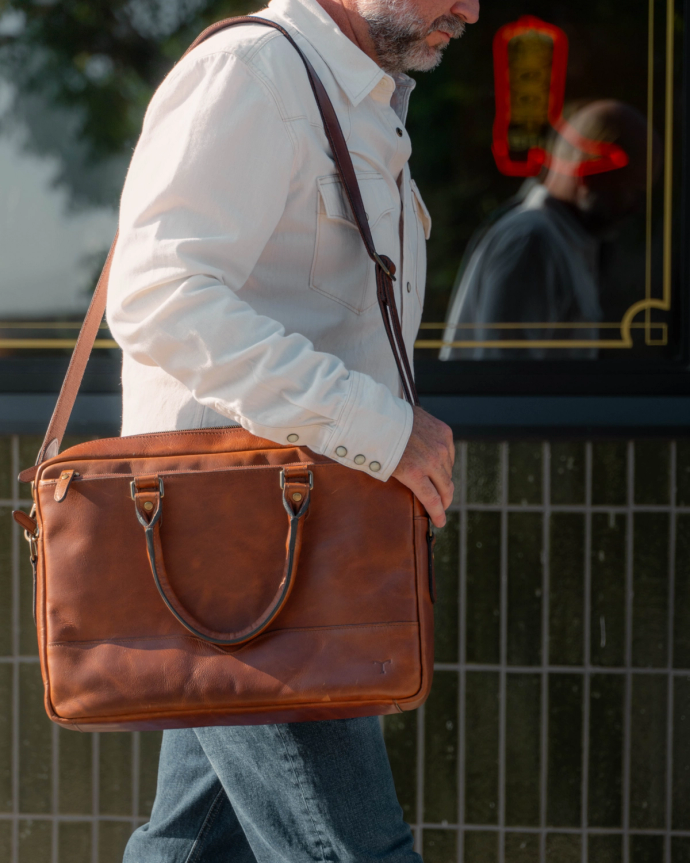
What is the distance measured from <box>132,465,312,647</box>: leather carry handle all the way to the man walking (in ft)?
0.21

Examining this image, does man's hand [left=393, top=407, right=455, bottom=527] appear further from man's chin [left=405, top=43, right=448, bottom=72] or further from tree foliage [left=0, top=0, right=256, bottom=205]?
tree foliage [left=0, top=0, right=256, bottom=205]

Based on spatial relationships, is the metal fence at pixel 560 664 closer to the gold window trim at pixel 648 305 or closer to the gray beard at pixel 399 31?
the gold window trim at pixel 648 305

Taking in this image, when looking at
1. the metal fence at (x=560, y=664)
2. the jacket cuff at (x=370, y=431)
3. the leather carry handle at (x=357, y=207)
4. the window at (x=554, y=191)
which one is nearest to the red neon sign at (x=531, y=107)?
the window at (x=554, y=191)

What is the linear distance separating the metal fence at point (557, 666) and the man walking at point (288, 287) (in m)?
1.07

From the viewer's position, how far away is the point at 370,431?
4.15 ft

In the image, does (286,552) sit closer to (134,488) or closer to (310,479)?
(310,479)

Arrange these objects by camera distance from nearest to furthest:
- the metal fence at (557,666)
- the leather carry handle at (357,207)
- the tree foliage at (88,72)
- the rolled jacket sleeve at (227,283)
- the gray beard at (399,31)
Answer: the rolled jacket sleeve at (227,283) < the leather carry handle at (357,207) < the gray beard at (399,31) < the metal fence at (557,666) < the tree foliage at (88,72)

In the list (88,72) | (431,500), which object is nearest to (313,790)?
(431,500)

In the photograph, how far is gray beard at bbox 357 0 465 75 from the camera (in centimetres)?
151

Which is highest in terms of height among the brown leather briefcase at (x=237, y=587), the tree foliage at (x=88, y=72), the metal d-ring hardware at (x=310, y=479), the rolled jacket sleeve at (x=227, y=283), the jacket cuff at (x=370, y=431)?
the tree foliage at (x=88, y=72)

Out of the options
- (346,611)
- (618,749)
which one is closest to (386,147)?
(346,611)

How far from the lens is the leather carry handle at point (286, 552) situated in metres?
1.29

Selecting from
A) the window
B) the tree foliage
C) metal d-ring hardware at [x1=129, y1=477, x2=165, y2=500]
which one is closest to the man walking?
metal d-ring hardware at [x1=129, y1=477, x2=165, y2=500]

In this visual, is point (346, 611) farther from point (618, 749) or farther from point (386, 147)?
point (618, 749)
